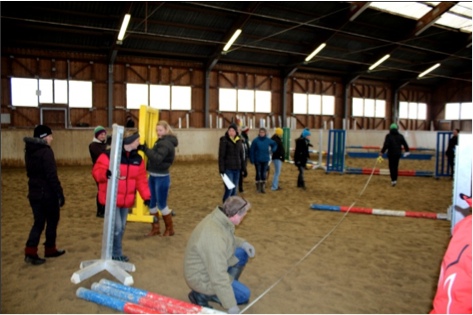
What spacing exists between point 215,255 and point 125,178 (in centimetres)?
186

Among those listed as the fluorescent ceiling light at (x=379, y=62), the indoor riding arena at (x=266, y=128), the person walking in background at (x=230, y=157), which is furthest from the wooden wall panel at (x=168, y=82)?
the person walking in background at (x=230, y=157)

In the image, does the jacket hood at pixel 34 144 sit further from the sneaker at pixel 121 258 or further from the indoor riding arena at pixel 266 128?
the sneaker at pixel 121 258

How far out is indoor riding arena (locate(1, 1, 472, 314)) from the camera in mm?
4320

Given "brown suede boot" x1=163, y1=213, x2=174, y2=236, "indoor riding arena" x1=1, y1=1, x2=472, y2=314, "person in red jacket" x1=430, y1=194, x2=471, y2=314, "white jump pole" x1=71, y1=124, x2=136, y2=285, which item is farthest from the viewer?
"brown suede boot" x1=163, y1=213, x2=174, y2=236

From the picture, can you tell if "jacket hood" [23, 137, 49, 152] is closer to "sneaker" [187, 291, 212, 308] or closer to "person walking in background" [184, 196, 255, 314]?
"person walking in background" [184, 196, 255, 314]

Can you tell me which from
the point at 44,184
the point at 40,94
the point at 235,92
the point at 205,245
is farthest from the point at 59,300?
the point at 235,92

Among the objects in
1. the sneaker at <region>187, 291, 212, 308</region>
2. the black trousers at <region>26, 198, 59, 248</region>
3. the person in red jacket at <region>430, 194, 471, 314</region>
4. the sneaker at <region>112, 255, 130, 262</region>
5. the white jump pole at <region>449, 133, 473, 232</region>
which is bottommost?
the sneaker at <region>112, 255, 130, 262</region>

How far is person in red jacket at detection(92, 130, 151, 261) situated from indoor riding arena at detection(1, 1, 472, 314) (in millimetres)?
320

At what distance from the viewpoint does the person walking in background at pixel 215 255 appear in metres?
3.01

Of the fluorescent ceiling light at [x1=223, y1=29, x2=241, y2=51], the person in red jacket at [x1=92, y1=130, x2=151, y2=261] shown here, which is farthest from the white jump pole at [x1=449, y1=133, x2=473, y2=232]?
the fluorescent ceiling light at [x1=223, y1=29, x2=241, y2=51]

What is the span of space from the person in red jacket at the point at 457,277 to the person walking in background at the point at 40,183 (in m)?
3.96

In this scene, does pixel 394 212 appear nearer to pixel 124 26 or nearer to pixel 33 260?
pixel 33 260

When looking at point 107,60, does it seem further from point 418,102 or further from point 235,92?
point 418,102

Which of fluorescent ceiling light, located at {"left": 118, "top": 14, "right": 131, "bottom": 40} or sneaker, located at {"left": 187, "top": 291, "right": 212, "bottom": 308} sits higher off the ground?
fluorescent ceiling light, located at {"left": 118, "top": 14, "right": 131, "bottom": 40}
